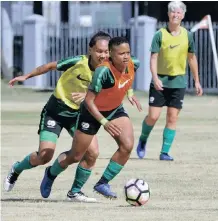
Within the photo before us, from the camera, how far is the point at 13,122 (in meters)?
21.1

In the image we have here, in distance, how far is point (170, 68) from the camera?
47.0 feet

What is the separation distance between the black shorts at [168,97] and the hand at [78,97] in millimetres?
3843

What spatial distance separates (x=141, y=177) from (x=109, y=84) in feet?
8.55

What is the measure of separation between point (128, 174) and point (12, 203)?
2724 mm

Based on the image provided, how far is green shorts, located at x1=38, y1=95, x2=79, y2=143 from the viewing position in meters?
10.8

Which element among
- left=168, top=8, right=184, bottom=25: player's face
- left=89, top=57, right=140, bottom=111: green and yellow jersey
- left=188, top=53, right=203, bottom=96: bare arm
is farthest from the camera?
left=188, top=53, right=203, bottom=96: bare arm

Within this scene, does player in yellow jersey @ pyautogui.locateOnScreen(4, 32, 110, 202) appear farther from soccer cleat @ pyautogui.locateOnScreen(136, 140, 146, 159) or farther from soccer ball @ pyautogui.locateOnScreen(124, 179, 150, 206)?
soccer cleat @ pyautogui.locateOnScreen(136, 140, 146, 159)

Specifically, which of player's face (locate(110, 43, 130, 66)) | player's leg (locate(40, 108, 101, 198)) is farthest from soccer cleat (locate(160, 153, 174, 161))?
player's face (locate(110, 43, 130, 66))

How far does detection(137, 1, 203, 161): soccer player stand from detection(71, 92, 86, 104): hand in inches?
137

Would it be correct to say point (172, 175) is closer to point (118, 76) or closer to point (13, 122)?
point (118, 76)

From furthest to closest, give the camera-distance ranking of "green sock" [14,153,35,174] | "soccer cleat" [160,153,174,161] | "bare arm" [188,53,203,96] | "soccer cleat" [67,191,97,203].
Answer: "soccer cleat" [160,153,174,161], "bare arm" [188,53,203,96], "green sock" [14,153,35,174], "soccer cleat" [67,191,97,203]

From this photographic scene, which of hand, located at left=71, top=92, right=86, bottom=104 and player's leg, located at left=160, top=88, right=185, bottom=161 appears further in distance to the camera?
player's leg, located at left=160, top=88, right=185, bottom=161

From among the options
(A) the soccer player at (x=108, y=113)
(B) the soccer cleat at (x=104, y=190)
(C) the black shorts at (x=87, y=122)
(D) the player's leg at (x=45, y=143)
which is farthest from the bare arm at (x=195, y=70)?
(C) the black shorts at (x=87, y=122)

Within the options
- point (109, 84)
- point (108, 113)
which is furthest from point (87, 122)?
point (109, 84)
